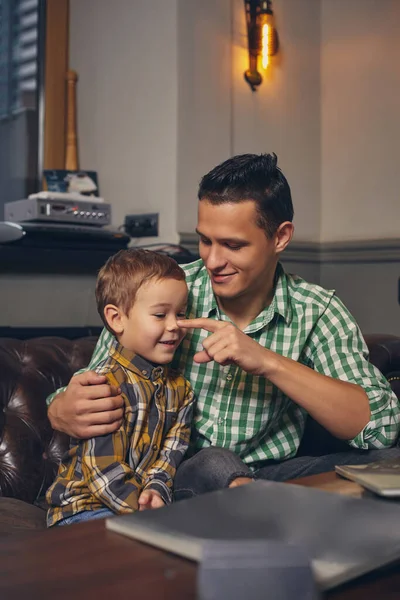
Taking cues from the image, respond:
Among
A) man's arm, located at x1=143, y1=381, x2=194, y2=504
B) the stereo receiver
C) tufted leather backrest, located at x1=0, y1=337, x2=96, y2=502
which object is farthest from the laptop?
the stereo receiver

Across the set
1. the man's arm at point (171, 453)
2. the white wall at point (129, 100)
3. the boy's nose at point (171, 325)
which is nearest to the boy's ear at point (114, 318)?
the boy's nose at point (171, 325)

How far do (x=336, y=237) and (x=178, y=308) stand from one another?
→ 2165mm

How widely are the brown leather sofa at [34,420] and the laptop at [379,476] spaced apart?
2.49 ft

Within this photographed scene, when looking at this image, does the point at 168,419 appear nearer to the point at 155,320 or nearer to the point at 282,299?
the point at 155,320

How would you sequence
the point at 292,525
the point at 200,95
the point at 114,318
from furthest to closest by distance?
the point at 200,95
the point at 114,318
the point at 292,525

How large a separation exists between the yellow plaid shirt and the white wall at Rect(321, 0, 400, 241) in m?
2.07

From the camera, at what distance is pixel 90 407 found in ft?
5.15

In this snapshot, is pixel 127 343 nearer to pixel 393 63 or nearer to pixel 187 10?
pixel 187 10

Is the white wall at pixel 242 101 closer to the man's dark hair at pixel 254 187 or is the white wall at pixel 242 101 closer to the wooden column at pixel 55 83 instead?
the wooden column at pixel 55 83

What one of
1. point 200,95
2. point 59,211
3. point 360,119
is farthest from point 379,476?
point 360,119

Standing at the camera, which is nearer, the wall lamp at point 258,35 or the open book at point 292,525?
the open book at point 292,525

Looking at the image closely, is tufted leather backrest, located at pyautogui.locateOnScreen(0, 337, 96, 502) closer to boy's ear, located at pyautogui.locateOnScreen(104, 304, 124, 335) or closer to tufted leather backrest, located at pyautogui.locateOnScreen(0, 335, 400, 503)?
tufted leather backrest, located at pyautogui.locateOnScreen(0, 335, 400, 503)

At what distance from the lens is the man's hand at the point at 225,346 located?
1561mm

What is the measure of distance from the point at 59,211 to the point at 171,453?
1.46 m
